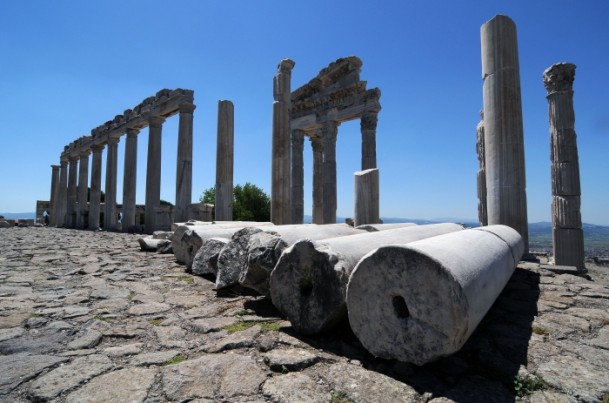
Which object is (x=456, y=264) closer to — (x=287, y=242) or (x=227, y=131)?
(x=287, y=242)

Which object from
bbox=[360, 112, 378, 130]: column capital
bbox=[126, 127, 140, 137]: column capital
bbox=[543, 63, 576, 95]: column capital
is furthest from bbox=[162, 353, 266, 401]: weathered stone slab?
bbox=[126, 127, 140, 137]: column capital

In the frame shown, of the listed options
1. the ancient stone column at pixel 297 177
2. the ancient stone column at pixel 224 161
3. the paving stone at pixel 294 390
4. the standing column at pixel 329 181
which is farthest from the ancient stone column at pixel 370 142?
the paving stone at pixel 294 390

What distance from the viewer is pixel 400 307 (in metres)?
2.45

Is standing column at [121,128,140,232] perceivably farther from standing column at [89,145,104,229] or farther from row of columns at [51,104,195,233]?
standing column at [89,145,104,229]

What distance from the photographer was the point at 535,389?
2180 mm

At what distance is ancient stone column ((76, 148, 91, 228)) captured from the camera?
24469 millimetres

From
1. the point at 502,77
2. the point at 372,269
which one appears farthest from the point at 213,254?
the point at 502,77

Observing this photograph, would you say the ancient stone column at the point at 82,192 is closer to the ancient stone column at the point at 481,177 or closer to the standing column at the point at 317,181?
the standing column at the point at 317,181

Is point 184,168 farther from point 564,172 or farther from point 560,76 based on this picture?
point 564,172

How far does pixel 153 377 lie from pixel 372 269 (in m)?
1.68

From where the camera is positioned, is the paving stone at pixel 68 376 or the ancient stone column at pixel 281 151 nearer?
the paving stone at pixel 68 376

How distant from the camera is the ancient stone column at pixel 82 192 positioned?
24469 mm

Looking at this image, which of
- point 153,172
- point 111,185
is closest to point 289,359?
point 153,172

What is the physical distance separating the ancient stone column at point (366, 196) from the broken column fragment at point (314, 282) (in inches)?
174
